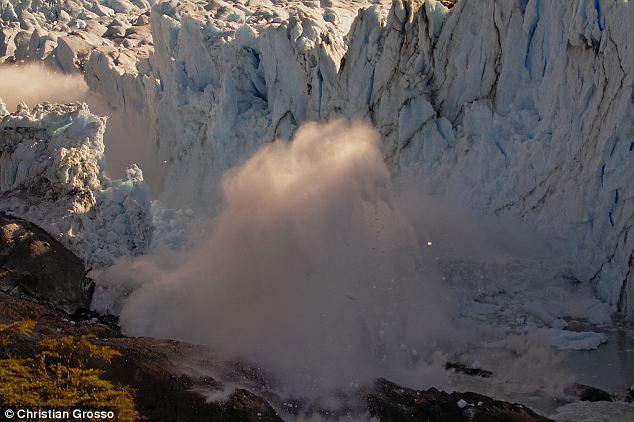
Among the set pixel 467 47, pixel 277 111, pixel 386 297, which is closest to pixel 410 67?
pixel 467 47

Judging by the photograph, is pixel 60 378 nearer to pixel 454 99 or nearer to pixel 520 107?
pixel 454 99

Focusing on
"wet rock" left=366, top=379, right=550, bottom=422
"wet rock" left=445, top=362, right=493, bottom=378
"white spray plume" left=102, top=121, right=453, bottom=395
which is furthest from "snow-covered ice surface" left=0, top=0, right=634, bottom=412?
"wet rock" left=366, top=379, right=550, bottom=422

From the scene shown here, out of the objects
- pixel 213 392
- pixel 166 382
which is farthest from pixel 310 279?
pixel 166 382

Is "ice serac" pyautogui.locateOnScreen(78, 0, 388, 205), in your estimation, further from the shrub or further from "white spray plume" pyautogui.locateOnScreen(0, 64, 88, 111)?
the shrub

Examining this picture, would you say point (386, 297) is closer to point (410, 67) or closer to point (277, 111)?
point (410, 67)

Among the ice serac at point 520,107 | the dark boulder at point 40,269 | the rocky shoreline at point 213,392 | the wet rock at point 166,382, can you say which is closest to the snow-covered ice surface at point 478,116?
the ice serac at point 520,107
